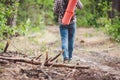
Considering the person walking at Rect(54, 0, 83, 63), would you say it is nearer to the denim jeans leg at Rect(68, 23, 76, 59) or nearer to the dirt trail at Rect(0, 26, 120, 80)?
the denim jeans leg at Rect(68, 23, 76, 59)

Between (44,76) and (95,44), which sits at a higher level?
(44,76)

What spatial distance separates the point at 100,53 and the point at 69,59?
4.04m

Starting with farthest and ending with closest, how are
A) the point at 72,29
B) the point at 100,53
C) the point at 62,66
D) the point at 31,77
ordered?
the point at 100,53 < the point at 72,29 < the point at 62,66 < the point at 31,77

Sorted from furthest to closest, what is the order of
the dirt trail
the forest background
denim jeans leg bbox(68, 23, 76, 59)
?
1. the forest background
2. denim jeans leg bbox(68, 23, 76, 59)
3. the dirt trail

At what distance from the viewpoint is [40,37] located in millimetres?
Result: 21109

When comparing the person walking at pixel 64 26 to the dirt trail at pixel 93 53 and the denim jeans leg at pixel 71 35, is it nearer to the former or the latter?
the denim jeans leg at pixel 71 35

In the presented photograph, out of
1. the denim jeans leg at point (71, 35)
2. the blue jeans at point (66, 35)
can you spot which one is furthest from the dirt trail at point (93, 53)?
the blue jeans at point (66, 35)

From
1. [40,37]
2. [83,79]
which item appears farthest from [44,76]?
[40,37]

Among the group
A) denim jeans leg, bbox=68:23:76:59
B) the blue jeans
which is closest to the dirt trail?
denim jeans leg, bbox=68:23:76:59

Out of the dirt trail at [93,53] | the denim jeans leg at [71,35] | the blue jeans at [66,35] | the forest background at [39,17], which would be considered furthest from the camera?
the forest background at [39,17]

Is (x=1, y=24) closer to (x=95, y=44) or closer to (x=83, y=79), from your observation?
(x=83, y=79)

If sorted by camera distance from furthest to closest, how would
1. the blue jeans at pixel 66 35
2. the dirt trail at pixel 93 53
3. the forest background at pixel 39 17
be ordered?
the forest background at pixel 39 17, the blue jeans at pixel 66 35, the dirt trail at pixel 93 53

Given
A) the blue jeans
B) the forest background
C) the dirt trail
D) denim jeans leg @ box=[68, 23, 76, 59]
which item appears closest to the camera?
the dirt trail

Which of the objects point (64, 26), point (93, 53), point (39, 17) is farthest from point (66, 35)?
point (39, 17)
